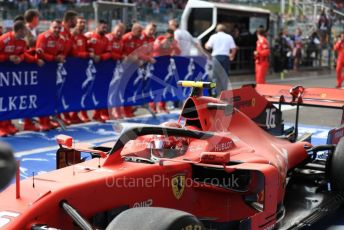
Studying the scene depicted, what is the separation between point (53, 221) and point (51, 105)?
6.94m

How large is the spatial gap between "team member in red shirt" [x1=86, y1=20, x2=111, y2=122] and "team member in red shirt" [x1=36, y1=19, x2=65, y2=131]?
33.3 inches

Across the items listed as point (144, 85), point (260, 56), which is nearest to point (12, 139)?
point (144, 85)

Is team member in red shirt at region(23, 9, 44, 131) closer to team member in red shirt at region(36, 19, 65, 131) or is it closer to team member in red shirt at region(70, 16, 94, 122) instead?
team member in red shirt at region(36, 19, 65, 131)

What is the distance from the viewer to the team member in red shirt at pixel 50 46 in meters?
10.0

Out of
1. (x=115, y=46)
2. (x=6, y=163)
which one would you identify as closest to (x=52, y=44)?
(x=115, y=46)

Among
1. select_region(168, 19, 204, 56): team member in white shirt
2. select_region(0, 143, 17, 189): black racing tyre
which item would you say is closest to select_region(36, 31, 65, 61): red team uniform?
select_region(168, 19, 204, 56): team member in white shirt

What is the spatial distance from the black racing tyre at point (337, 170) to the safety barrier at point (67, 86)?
3563 millimetres

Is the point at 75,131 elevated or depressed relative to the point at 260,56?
depressed

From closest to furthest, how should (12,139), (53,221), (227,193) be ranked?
1. (53,221)
2. (227,193)
3. (12,139)

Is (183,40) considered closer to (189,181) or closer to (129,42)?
(129,42)

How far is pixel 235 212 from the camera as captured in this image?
4.42m

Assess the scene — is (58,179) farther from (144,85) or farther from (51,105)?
(144,85)

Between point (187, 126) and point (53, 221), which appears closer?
point (53, 221)

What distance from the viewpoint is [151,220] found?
10.2 ft
